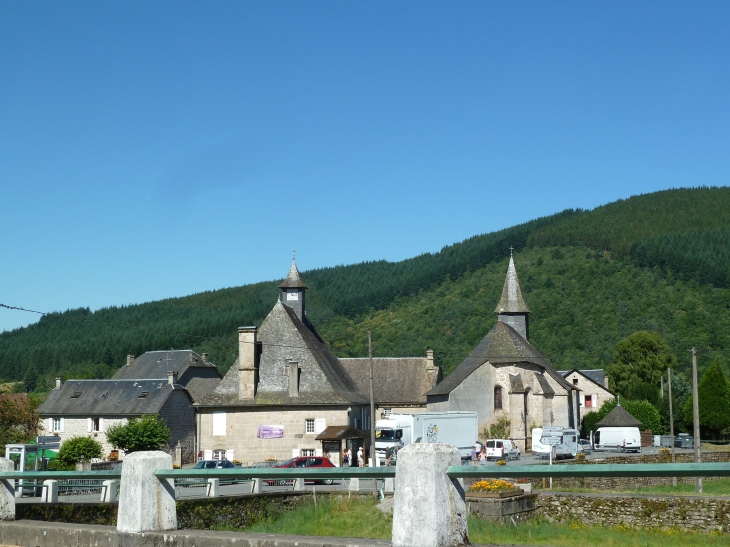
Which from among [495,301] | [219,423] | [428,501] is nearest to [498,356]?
[219,423]

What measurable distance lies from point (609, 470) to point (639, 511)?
19.7 meters

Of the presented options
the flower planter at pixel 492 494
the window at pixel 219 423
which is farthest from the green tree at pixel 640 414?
the flower planter at pixel 492 494

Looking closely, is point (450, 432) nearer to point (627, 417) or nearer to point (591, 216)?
point (627, 417)

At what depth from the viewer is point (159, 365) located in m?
86.0

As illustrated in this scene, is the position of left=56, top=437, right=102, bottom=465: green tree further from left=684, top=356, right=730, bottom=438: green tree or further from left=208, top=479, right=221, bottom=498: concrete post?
left=684, top=356, right=730, bottom=438: green tree

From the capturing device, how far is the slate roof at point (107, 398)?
63531 millimetres

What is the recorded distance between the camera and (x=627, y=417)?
230 feet

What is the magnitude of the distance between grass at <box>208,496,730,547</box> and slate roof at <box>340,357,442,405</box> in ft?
152

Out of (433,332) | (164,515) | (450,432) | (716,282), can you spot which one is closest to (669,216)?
(716,282)

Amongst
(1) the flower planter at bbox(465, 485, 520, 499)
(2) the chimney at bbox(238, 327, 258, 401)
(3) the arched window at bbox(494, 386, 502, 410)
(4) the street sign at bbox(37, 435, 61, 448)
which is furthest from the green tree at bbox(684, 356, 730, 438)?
(1) the flower planter at bbox(465, 485, 520, 499)

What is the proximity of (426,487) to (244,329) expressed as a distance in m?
48.8

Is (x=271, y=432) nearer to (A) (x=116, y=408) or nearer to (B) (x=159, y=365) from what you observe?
(A) (x=116, y=408)

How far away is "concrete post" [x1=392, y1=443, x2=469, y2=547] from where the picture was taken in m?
5.93

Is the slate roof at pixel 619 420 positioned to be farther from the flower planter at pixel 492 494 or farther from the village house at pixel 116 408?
the flower planter at pixel 492 494
